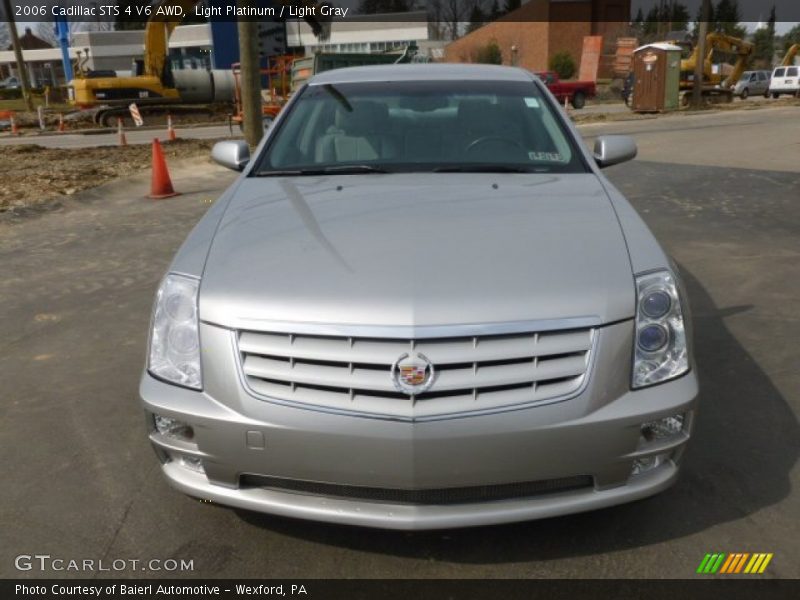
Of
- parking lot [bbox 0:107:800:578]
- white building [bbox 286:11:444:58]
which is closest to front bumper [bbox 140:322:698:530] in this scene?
parking lot [bbox 0:107:800:578]

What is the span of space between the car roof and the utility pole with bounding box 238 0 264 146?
25.4 feet

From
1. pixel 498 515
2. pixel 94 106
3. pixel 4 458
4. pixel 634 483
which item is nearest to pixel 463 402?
pixel 498 515

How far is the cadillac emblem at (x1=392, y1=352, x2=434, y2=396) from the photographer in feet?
6.91

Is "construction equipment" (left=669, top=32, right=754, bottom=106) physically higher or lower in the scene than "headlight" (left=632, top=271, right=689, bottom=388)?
lower

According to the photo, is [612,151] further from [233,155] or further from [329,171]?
[233,155]

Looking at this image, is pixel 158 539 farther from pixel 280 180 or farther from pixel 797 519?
pixel 797 519

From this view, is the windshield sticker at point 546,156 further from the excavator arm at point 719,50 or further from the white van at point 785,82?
the white van at point 785,82

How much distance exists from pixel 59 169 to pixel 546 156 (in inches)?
440

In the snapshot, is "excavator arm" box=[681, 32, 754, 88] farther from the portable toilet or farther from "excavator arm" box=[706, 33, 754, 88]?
the portable toilet

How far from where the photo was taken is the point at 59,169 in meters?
12.3

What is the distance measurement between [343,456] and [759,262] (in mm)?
5014

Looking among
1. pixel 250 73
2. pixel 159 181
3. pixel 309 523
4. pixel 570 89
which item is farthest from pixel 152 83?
pixel 309 523

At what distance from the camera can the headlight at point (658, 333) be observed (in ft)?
7.48

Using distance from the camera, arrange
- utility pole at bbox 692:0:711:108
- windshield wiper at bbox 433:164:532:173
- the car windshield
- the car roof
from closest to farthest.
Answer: windshield wiper at bbox 433:164:532:173 → the car windshield → the car roof → utility pole at bbox 692:0:711:108
